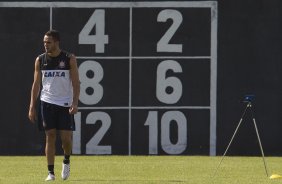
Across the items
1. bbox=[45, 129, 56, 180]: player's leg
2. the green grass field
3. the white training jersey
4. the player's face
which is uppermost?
the player's face

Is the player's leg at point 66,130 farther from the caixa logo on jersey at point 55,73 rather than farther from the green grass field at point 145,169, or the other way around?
the caixa logo on jersey at point 55,73

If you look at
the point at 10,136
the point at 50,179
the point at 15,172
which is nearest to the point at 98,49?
the point at 10,136

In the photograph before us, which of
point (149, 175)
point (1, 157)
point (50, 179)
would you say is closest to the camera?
point (50, 179)

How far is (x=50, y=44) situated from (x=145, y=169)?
3145 mm

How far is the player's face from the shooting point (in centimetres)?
1284

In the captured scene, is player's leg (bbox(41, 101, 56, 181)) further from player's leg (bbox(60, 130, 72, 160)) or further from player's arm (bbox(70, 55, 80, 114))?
player's arm (bbox(70, 55, 80, 114))

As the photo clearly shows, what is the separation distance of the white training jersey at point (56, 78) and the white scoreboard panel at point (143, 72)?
492 centimetres

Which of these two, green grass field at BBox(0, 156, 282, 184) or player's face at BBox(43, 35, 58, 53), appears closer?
player's face at BBox(43, 35, 58, 53)

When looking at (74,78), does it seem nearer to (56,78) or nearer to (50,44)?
(56,78)

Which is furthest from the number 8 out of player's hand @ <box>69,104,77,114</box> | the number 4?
player's hand @ <box>69,104,77,114</box>

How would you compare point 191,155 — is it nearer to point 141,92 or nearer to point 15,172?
point 141,92

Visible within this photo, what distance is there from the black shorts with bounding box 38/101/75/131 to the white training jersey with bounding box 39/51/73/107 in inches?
2.6

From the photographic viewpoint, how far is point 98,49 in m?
18.1

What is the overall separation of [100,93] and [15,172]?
379 centimetres
